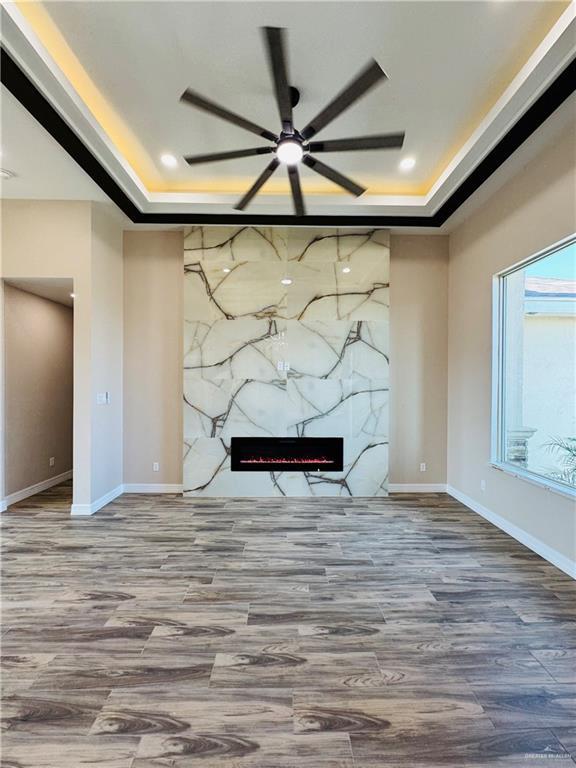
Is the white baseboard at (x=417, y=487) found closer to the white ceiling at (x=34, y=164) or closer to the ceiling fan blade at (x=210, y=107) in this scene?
the ceiling fan blade at (x=210, y=107)

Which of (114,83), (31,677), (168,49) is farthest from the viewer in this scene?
(114,83)

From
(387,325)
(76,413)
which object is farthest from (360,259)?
(76,413)

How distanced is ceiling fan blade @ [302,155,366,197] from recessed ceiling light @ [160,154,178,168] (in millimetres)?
1640

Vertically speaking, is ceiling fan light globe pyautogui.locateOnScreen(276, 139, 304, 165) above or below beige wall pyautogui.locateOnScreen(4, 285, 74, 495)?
above

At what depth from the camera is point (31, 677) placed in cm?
190

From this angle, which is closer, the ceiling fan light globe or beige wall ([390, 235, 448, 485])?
the ceiling fan light globe

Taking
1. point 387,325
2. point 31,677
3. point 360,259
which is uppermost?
point 360,259

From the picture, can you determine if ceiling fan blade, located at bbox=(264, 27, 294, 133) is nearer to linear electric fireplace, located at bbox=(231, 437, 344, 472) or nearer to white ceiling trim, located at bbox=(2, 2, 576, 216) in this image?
white ceiling trim, located at bbox=(2, 2, 576, 216)

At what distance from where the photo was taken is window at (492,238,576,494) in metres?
3.14

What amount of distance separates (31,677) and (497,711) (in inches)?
85.9

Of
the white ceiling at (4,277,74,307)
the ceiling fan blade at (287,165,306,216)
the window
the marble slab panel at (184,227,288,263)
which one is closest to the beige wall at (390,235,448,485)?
the window

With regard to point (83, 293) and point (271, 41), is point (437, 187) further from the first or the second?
point (83, 293)

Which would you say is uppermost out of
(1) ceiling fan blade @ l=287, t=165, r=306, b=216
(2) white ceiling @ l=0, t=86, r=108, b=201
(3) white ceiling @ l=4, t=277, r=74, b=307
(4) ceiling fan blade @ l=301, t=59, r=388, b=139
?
(2) white ceiling @ l=0, t=86, r=108, b=201

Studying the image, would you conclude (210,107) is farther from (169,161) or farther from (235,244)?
(235,244)
